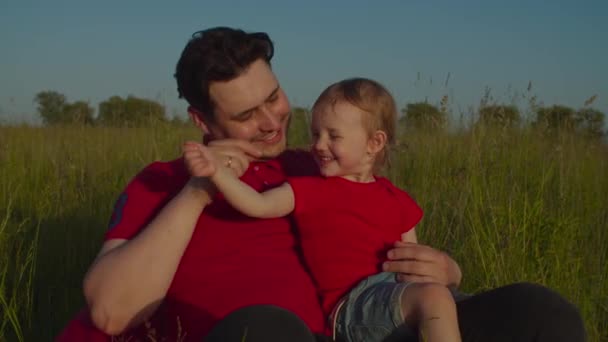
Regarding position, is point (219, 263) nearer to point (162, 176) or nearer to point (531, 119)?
point (162, 176)

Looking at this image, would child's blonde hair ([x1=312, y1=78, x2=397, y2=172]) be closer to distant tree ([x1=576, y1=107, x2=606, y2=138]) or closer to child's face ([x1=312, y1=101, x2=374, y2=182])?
child's face ([x1=312, y1=101, x2=374, y2=182])

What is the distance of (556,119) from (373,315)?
371cm

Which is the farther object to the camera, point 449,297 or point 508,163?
point 508,163

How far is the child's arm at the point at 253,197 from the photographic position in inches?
87.6

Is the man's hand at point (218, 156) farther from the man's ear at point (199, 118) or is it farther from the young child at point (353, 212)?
the man's ear at point (199, 118)

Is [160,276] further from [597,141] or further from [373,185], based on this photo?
[597,141]

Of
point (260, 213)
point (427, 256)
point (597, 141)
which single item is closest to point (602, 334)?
point (427, 256)

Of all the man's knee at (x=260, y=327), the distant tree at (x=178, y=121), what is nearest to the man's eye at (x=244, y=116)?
the man's knee at (x=260, y=327)

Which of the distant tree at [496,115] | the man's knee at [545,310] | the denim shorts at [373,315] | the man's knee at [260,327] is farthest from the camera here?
the distant tree at [496,115]

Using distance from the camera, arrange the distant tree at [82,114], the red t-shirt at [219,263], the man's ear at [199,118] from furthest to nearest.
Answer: the distant tree at [82,114] → the man's ear at [199,118] → the red t-shirt at [219,263]

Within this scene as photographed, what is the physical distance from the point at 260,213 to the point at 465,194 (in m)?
1.93

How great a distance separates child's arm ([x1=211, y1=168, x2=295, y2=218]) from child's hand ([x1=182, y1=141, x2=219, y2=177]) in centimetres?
5

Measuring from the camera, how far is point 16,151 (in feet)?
19.8

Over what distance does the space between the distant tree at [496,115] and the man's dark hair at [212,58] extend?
7.43ft
